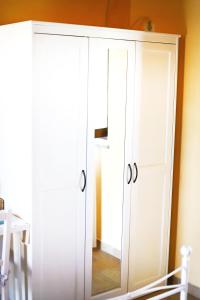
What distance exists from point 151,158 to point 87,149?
1.86 feet

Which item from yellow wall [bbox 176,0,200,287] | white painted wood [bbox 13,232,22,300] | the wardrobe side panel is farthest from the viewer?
yellow wall [bbox 176,0,200,287]

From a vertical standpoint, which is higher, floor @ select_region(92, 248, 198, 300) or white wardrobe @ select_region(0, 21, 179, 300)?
white wardrobe @ select_region(0, 21, 179, 300)

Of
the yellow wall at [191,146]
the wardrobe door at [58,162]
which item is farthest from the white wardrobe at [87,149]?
the yellow wall at [191,146]

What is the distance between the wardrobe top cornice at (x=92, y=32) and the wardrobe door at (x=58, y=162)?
0.13 feet

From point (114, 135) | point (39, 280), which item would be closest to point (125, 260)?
point (39, 280)

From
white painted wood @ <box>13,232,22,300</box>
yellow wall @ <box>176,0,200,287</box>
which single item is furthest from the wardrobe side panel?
yellow wall @ <box>176,0,200,287</box>

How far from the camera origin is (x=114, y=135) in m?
2.96

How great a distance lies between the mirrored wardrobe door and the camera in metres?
2.82

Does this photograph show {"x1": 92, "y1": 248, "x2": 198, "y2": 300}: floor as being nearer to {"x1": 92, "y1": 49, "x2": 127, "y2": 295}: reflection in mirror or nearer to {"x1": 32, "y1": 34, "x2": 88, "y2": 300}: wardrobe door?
{"x1": 92, "y1": 49, "x2": 127, "y2": 295}: reflection in mirror

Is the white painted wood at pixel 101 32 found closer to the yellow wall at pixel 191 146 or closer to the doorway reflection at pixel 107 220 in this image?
the yellow wall at pixel 191 146

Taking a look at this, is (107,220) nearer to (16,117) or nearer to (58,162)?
(58,162)

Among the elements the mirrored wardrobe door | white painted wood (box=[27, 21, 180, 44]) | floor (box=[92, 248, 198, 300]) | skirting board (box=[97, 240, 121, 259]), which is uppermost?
white painted wood (box=[27, 21, 180, 44])

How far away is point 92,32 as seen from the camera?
8.94 ft

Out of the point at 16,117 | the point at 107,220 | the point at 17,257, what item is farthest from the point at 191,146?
the point at 17,257
